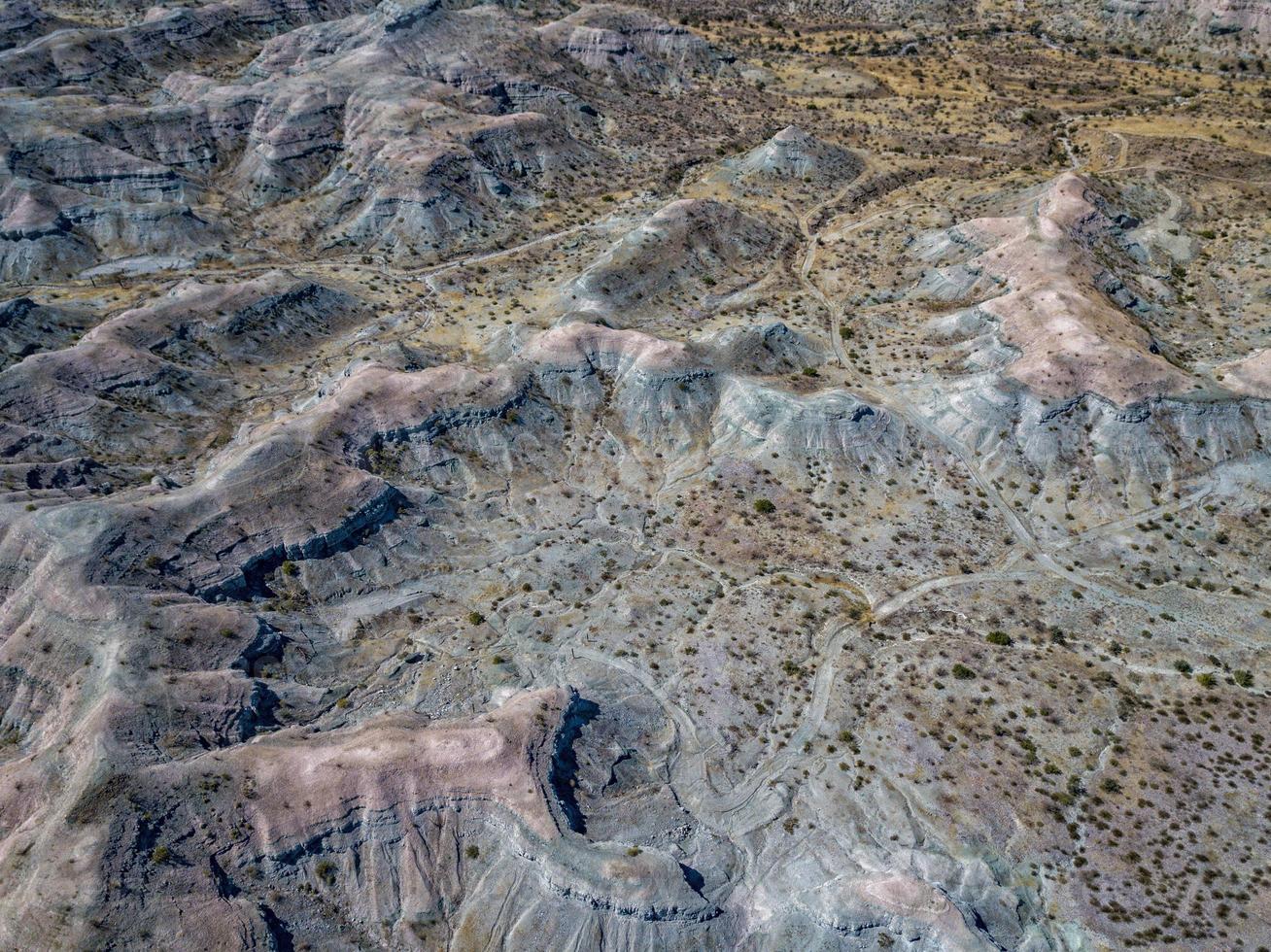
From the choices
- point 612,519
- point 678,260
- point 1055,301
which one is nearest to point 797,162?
point 678,260

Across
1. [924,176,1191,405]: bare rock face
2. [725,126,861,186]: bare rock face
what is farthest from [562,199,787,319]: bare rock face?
[924,176,1191,405]: bare rock face

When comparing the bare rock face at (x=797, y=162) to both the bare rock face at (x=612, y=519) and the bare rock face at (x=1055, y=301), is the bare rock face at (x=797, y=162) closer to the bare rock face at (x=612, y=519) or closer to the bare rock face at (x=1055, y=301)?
the bare rock face at (x=612, y=519)

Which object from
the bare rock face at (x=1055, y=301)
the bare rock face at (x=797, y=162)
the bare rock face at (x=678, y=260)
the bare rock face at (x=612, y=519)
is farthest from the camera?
the bare rock face at (x=797, y=162)

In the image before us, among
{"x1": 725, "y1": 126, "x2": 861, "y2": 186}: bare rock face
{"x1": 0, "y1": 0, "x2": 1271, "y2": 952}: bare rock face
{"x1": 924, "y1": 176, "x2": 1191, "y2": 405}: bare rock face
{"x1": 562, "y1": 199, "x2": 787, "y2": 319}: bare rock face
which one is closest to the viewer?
{"x1": 0, "y1": 0, "x2": 1271, "y2": 952}: bare rock face

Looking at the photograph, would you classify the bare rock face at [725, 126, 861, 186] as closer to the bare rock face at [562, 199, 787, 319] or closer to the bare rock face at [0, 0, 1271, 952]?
the bare rock face at [0, 0, 1271, 952]

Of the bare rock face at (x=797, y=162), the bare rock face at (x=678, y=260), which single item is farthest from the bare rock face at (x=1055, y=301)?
the bare rock face at (x=797, y=162)

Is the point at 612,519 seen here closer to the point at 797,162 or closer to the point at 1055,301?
the point at 1055,301

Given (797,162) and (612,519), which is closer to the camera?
(612,519)

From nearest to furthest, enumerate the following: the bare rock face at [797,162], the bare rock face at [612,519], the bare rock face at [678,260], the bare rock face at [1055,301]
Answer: the bare rock face at [612,519] → the bare rock face at [1055,301] → the bare rock face at [678,260] → the bare rock face at [797,162]

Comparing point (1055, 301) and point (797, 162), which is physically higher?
point (1055, 301)

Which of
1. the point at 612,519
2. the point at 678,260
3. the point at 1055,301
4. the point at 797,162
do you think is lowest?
the point at 612,519

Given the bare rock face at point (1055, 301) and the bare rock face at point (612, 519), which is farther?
the bare rock face at point (1055, 301)
